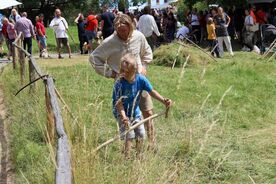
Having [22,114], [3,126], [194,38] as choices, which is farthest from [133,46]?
[194,38]

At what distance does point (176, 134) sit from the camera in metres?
4.75

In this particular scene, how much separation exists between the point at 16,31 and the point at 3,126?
943 centimetres

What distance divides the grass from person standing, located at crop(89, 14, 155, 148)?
0.23 meters

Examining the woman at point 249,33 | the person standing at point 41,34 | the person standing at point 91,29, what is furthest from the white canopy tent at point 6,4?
the woman at point 249,33

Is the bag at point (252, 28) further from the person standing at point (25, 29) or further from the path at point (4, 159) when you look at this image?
the path at point (4, 159)

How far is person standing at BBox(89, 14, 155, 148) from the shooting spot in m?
5.16

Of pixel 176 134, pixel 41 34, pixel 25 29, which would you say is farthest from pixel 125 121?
pixel 41 34

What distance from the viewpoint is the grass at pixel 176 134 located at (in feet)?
11.7

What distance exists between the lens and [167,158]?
14.0 ft

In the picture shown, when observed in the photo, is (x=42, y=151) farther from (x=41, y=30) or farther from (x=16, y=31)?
(x=41, y=30)

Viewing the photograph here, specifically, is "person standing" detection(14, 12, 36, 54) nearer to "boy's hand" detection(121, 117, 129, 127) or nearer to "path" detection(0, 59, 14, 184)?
"path" detection(0, 59, 14, 184)

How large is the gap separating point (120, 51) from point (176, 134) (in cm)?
111

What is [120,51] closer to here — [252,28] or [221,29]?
[221,29]

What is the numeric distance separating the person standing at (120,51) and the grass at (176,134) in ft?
0.76
